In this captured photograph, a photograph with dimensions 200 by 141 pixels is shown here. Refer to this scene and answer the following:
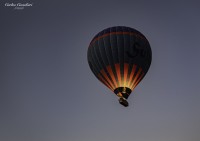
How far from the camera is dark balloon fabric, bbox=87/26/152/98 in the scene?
103 ft

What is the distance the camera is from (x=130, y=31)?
3294 cm

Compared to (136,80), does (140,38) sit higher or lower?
higher

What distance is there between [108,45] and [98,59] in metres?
1.55

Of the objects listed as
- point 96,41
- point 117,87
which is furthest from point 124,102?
point 96,41

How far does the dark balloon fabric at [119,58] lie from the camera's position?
31.5m

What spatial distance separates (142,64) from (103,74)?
11.9ft

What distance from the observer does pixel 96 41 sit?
108 ft

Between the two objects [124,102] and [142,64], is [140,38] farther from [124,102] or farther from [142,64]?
[124,102]

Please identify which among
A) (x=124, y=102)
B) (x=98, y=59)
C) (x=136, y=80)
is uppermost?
(x=98, y=59)

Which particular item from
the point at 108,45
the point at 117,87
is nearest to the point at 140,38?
the point at 108,45

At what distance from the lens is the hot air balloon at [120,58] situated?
31422mm

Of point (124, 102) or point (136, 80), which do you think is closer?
point (124, 102)

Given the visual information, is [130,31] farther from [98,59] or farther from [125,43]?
[98,59]

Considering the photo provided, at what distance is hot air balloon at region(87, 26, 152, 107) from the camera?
31.4 meters
